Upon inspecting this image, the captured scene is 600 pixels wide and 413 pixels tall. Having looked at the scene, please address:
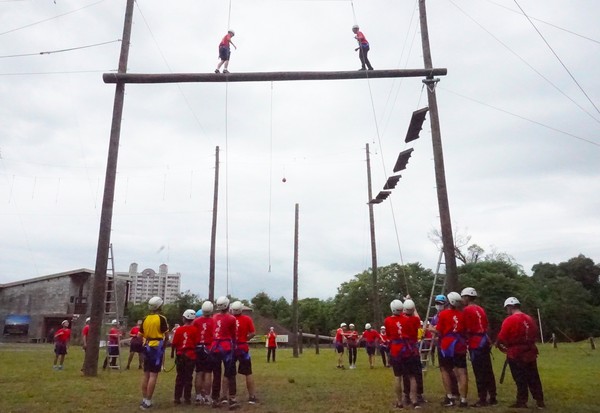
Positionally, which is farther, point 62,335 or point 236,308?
point 62,335

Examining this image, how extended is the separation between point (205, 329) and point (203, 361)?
2.15ft

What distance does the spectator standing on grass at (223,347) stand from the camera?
33.2 ft

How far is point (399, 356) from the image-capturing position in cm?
953

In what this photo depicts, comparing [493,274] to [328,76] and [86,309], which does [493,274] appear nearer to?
[86,309]

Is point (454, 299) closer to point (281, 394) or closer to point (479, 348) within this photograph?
point (479, 348)

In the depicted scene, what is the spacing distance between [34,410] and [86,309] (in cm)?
4762

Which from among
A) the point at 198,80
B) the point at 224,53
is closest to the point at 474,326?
the point at 198,80

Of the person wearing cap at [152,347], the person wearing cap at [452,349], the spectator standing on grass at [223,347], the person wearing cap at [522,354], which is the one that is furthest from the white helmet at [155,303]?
the person wearing cap at [522,354]

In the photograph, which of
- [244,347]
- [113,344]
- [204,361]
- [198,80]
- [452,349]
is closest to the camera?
[452,349]

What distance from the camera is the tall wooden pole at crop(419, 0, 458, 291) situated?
12.6 meters

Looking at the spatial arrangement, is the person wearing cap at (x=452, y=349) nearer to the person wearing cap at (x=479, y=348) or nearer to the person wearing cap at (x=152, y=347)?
the person wearing cap at (x=479, y=348)

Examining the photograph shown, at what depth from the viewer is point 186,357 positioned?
35.2ft

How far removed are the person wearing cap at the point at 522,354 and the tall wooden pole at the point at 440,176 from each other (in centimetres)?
303

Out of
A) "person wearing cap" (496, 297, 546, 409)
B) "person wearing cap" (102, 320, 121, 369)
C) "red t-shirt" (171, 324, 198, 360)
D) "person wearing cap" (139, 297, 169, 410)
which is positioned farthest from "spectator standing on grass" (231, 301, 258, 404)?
"person wearing cap" (102, 320, 121, 369)
